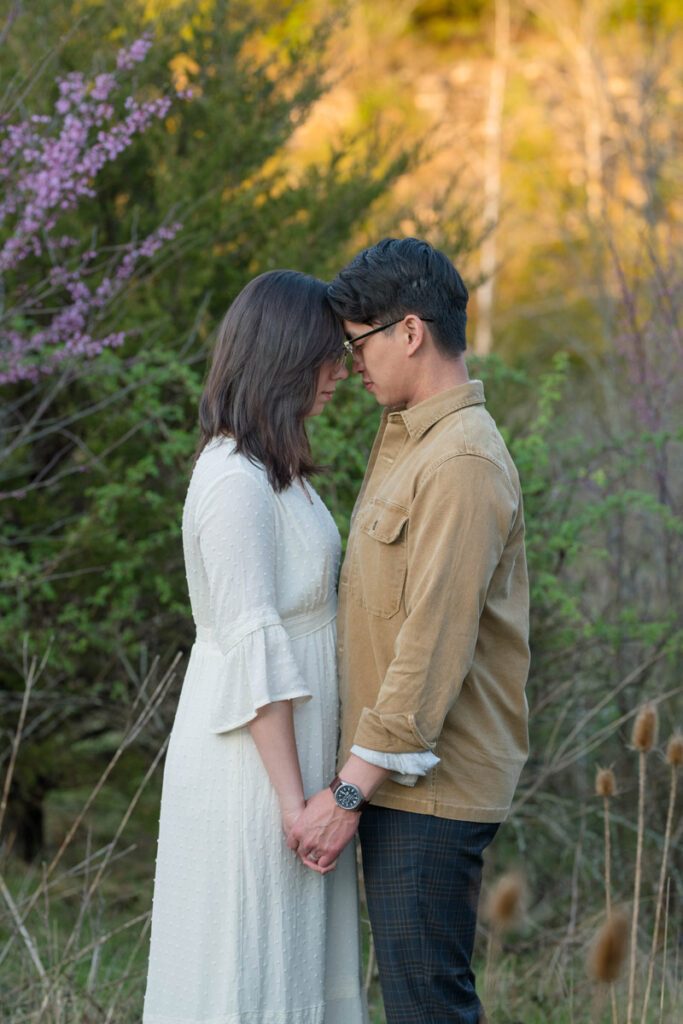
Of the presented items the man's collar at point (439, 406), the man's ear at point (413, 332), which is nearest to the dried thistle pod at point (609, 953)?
the man's collar at point (439, 406)

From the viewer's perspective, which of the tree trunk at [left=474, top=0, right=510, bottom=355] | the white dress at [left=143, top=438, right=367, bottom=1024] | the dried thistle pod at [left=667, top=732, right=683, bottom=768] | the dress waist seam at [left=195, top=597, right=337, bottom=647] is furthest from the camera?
the tree trunk at [left=474, top=0, right=510, bottom=355]

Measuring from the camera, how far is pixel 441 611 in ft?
6.03

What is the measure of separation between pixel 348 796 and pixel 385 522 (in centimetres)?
49

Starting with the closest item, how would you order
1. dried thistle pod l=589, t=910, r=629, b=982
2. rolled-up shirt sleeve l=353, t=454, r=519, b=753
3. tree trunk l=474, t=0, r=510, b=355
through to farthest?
1. dried thistle pod l=589, t=910, r=629, b=982
2. rolled-up shirt sleeve l=353, t=454, r=519, b=753
3. tree trunk l=474, t=0, r=510, b=355

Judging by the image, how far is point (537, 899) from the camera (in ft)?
14.3

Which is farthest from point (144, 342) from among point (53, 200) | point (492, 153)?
point (492, 153)

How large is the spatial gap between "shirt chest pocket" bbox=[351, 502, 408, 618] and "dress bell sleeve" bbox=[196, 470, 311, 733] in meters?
0.17

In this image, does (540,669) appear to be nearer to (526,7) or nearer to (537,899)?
(537,899)

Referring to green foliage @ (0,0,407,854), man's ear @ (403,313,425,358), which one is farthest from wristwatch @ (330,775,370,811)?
green foliage @ (0,0,407,854)

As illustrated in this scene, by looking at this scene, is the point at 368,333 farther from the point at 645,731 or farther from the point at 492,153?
the point at 492,153

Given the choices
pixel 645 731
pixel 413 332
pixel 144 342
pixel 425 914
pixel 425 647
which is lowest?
pixel 425 914

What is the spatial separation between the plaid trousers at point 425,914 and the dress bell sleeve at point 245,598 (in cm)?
32

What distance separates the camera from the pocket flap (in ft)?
6.46

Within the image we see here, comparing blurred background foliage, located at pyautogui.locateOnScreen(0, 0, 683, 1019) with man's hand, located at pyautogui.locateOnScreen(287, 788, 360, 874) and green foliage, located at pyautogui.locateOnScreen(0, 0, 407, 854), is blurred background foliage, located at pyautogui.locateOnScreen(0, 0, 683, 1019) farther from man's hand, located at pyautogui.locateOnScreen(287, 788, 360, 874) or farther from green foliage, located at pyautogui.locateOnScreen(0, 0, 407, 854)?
man's hand, located at pyautogui.locateOnScreen(287, 788, 360, 874)
